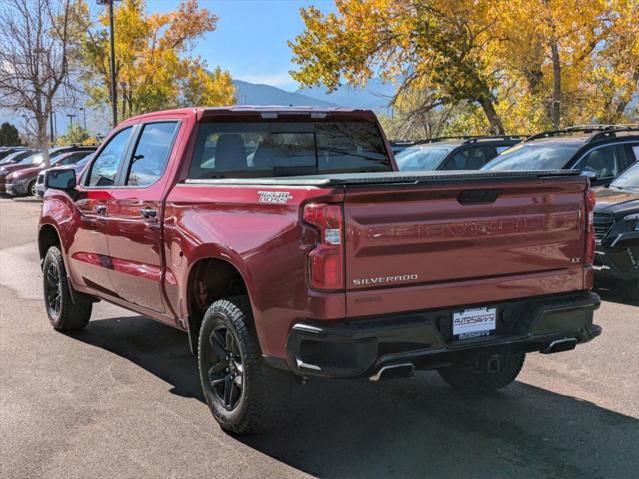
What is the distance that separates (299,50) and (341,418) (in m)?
21.0

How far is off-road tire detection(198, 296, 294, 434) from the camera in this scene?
13.0 feet

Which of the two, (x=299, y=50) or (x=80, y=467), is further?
(x=299, y=50)

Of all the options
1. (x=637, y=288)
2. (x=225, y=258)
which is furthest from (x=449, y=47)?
(x=225, y=258)

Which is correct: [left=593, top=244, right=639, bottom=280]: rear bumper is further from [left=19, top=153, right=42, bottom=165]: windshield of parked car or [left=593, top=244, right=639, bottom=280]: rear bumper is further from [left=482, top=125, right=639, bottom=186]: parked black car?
[left=19, top=153, right=42, bottom=165]: windshield of parked car

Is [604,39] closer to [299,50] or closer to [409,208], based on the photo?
[299,50]

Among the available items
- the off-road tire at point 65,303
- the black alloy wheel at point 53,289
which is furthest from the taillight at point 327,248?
the black alloy wheel at point 53,289

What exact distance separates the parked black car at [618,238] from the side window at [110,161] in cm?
514

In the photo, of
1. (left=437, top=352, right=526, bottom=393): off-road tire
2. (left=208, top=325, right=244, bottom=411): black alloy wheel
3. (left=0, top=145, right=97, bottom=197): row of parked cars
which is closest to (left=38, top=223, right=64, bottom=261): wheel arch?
(left=208, top=325, right=244, bottom=411): black alloy wheel

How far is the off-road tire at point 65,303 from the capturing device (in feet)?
21.9

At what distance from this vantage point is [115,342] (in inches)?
258

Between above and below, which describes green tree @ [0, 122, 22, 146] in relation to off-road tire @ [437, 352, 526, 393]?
above

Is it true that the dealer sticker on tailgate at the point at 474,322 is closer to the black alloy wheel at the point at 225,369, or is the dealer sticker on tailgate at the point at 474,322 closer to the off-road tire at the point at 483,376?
the off-road tire at the point at 483,376

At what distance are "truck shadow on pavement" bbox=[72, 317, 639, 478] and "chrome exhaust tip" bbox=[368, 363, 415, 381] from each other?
0.57m

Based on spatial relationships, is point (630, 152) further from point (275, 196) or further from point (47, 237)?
point (275, 196)
